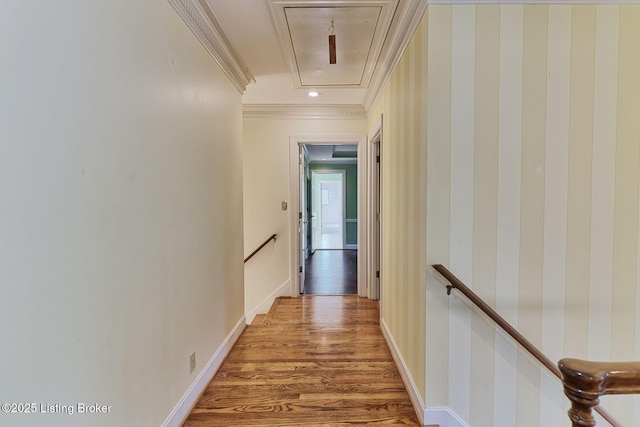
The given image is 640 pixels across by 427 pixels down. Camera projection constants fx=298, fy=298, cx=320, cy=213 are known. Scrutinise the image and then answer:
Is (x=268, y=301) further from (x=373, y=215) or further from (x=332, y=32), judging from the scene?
(x=332, y=32)

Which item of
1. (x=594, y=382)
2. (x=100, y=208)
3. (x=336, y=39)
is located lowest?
(x=594, y=382)

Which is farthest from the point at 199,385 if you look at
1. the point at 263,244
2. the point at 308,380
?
the point at 263,244

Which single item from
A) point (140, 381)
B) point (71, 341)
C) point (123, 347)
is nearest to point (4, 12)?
point (71, 341)

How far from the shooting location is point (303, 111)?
3756mm

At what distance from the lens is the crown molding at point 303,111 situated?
12.2 ft

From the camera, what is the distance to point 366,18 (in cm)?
195

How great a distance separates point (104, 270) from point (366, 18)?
2042mm

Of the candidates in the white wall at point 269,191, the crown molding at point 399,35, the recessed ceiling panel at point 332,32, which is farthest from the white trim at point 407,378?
the recessed ceiling panel at point 332,32

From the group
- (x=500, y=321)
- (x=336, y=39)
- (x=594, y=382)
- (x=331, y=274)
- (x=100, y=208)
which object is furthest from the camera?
(x=331, y=274)

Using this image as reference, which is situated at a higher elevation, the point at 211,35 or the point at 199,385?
the point at 211,35

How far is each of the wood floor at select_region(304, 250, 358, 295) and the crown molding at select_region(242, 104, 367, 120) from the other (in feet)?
7.85

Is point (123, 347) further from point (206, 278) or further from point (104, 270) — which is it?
point (206, 278)

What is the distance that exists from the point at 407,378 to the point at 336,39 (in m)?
2.43

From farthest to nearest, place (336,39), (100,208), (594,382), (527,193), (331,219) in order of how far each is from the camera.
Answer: (331,219)
(336,39)
(527,193)
(100,208)
(594,382)
